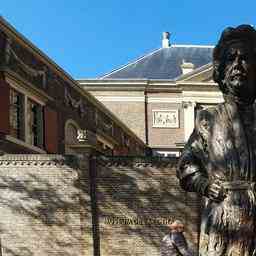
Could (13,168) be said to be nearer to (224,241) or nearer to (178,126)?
(224,241)

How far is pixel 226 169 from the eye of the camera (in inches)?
109

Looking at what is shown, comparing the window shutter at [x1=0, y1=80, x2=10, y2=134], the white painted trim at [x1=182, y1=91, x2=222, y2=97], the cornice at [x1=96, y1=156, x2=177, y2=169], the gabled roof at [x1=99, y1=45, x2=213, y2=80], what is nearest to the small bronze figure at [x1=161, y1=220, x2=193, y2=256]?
the cornice at [x1=96, y1=156, x2=177, y2=169]

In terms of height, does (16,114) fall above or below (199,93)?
below

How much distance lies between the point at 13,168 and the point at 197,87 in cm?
3198

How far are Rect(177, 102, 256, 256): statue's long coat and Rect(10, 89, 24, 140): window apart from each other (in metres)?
A: 17.6

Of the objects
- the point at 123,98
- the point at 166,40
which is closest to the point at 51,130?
the point at 123,98

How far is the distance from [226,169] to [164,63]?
47052 mm

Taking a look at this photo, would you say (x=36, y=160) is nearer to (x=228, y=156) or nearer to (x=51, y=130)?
(x=51, y=130)

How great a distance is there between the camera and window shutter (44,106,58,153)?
22878mm

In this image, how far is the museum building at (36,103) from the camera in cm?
1922

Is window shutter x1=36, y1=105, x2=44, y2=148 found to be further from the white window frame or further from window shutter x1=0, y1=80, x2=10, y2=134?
window shutter x1=0, y1=80, x2=10, y2=134

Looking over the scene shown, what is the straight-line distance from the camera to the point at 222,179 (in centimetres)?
276

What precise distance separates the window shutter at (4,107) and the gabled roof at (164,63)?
94.0ft

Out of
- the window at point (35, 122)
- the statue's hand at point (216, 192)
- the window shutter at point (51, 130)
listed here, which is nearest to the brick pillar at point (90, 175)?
the window at point (35, 122)
